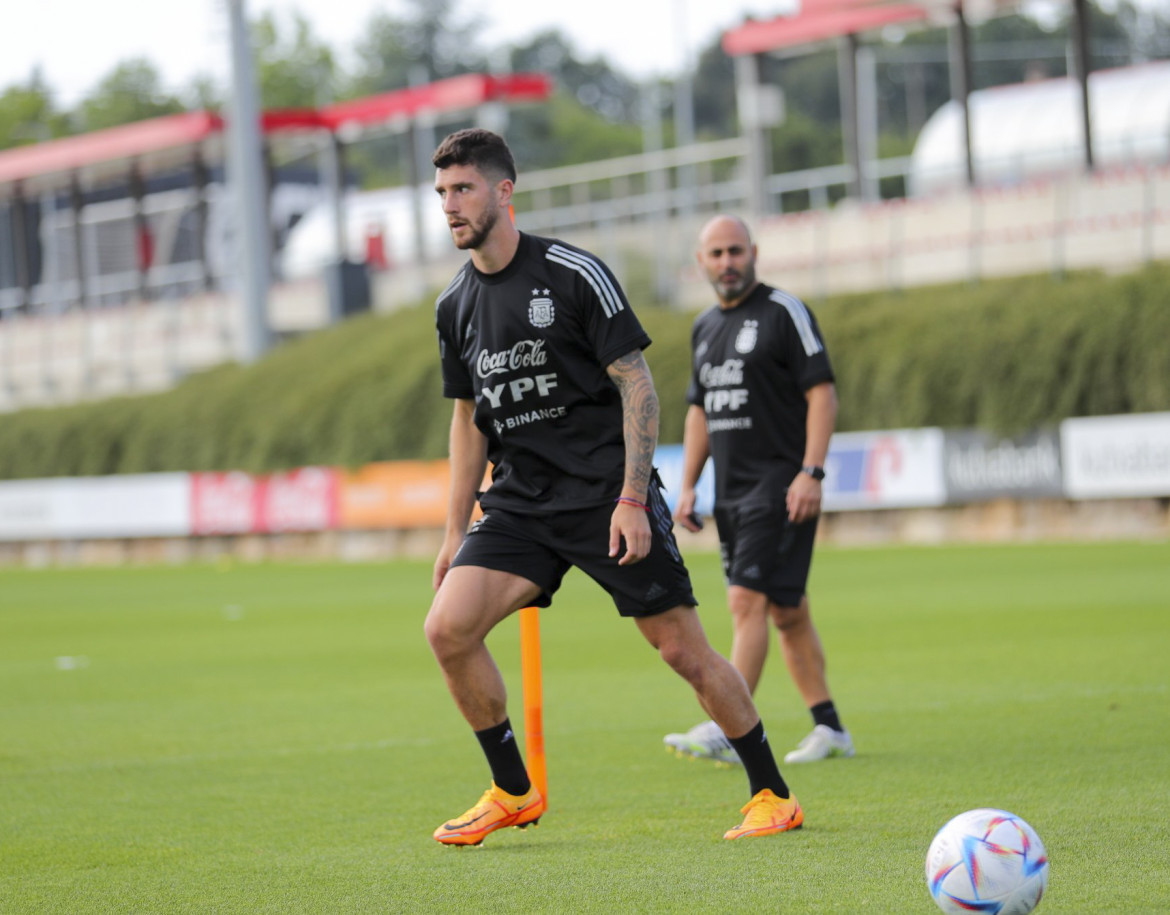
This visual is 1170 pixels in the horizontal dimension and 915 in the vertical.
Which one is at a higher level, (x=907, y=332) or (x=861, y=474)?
(x=907, y=332)

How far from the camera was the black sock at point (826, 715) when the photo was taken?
24.6 ft

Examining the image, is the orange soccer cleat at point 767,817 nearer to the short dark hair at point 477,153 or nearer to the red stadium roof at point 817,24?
the short dark hair at point 477,153

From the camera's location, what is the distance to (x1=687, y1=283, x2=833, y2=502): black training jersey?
24.7 feet

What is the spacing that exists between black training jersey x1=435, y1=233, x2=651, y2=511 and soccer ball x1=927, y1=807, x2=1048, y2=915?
5.77 ft

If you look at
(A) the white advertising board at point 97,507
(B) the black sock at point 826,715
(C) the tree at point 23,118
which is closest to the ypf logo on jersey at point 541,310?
(B) the black sock at point 826,715

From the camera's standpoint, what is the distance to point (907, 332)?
2562 cm

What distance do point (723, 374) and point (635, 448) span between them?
7.08 ft

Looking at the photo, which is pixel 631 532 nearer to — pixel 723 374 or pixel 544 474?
pixel 544 474

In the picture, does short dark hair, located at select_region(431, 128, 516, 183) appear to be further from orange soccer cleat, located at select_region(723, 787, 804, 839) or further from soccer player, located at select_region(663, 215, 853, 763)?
orange soccer cleat, located at select_region(723, 787, 804, 839)

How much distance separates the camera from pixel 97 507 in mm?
36312

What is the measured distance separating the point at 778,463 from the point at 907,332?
18.5 m

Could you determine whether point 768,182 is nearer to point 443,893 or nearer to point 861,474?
point 861,474

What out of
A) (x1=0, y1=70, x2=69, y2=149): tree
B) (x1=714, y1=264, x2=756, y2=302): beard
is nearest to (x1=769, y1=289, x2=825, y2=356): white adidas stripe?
(x1=714, y1=264, x2=756, y2=302): beard

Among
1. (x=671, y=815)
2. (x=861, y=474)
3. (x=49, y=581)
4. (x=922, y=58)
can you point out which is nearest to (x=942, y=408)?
(x=861, y=474)
